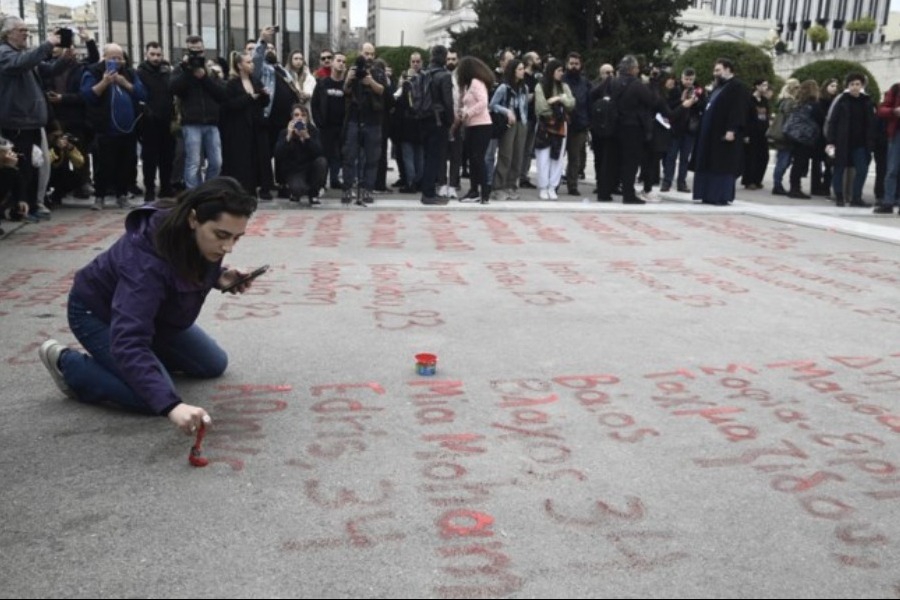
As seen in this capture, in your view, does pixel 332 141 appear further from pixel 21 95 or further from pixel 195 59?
pixel 21 95

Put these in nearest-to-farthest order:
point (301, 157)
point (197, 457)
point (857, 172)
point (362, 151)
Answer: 1. point (197, 457)
2. point (301, 157)
3. point (362, 151)
4. point (857, 172)

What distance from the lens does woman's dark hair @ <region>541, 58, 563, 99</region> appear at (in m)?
12.2

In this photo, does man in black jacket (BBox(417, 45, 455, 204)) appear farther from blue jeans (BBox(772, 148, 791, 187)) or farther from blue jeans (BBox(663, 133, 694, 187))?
blue jeans (BBox(772, 148, 791, 187))

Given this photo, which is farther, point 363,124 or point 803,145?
point 803,145

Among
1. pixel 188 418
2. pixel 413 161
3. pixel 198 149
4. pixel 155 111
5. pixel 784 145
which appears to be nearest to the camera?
pixel 188 418

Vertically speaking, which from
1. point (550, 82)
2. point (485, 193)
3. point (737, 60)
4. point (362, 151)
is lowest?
point (485, 193)

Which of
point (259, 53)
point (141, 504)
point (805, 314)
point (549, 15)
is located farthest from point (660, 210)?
point (549, 15)

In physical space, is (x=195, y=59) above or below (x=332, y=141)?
above

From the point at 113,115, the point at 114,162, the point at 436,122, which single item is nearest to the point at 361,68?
the point at 436,122

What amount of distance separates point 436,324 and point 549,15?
36.0 meters

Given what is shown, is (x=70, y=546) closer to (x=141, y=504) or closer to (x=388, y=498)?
(x=141, y=504)

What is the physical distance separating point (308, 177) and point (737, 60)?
28.8 meters

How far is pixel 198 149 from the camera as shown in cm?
1002

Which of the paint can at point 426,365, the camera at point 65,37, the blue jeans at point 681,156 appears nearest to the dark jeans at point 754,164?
the blue jeans at point 681,156
